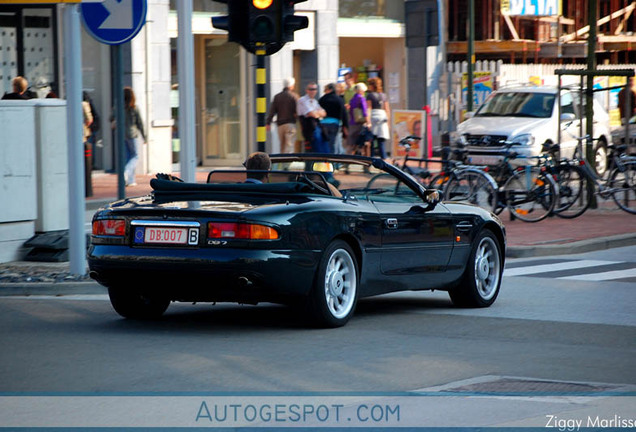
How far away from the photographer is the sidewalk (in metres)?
11.4

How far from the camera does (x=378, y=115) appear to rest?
1086 inches

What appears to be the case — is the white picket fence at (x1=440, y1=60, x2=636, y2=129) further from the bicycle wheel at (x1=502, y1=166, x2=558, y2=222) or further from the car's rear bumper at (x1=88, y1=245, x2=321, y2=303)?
the car's rear bumper at (x1=88, y1=245, x2=321, y2=303)

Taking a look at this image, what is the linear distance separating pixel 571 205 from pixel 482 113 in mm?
7486

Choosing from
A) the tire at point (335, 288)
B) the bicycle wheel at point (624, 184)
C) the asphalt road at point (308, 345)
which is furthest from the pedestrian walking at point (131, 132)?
the tire at point (335, 288)

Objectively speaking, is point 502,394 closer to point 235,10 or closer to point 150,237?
point 150,237

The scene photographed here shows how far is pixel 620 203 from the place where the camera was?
1939 cm

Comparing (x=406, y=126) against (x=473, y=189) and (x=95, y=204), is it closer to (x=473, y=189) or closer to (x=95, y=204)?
(x=473, y=189)

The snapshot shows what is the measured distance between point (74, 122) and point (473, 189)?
8.08m

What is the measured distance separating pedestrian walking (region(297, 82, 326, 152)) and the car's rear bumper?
16644 millimetres

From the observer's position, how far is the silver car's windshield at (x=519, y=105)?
991 inches

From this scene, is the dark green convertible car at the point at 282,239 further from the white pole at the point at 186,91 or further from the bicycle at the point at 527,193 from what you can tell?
the bicycle at the point at 527,193

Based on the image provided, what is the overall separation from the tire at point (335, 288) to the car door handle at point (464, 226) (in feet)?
4.70

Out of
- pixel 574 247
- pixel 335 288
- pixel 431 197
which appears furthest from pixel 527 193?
pixel 335 288

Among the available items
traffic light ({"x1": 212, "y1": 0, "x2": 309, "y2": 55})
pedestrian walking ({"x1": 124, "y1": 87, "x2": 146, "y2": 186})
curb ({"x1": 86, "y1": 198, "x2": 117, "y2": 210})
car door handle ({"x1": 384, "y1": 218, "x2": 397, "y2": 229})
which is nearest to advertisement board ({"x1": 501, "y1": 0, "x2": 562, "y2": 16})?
pedestrian walking ({"x1": 124, "y1": 87, "x2": 146, "y2": 186})
